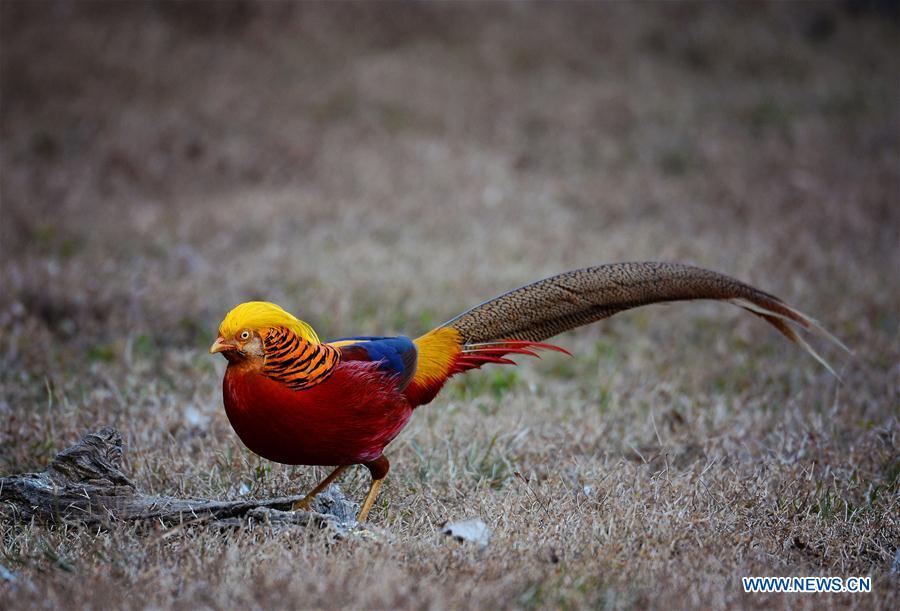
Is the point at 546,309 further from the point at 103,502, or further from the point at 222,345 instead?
the point at 103,502

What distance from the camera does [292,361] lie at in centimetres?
266

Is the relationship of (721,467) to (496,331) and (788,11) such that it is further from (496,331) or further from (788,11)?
(788,11)

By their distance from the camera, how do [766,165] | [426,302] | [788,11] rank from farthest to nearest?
[788,11] → [766,165] → [426,302]

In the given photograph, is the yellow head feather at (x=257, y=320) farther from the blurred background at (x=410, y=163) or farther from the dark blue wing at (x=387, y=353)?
the blurred background at (x=410, y=163)

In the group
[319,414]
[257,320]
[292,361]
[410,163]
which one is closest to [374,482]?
[319,414]

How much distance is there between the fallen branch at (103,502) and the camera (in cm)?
279

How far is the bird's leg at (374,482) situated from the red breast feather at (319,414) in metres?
0.05

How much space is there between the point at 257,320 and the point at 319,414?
335 millimetres

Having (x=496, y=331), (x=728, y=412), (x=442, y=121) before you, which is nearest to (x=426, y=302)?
(x=728, y=412)

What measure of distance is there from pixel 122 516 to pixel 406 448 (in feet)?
4.13

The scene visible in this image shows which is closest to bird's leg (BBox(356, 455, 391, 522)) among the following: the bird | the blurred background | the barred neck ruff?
the bird

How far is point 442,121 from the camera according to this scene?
411 inches

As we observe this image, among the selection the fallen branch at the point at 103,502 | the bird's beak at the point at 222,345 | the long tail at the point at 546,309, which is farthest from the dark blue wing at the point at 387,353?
the fallen branch at the point at 103,502

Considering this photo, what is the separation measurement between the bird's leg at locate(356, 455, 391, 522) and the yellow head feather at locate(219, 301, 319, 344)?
493 millimetres
